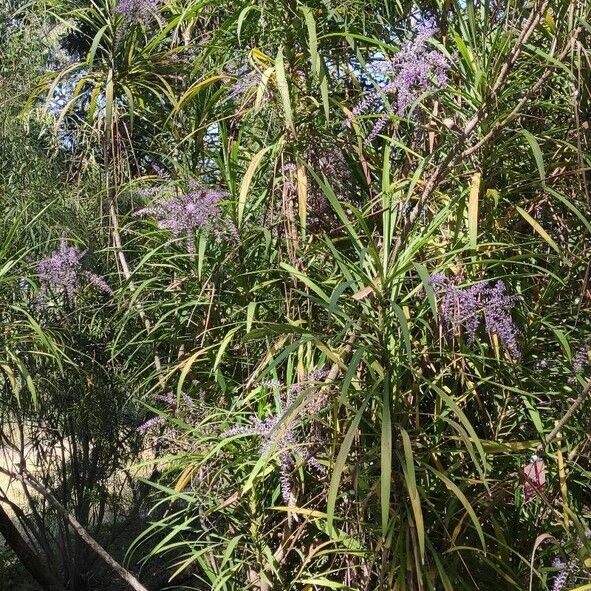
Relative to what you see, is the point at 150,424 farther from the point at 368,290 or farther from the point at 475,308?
the point at 475,308

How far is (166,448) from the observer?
337 cm

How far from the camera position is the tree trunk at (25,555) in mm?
4031

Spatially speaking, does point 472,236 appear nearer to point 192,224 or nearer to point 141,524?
point 192,224

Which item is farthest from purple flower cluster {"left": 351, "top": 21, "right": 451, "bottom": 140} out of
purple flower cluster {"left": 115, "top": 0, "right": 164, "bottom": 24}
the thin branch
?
the thin branch

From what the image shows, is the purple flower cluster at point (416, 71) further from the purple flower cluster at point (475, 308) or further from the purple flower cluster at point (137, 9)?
the purple flower cluster at point (137, 9)

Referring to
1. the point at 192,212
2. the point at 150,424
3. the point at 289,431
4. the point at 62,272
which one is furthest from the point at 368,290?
the point at 62,272

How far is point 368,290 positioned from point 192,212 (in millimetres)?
761

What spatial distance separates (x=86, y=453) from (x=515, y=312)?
9.60 ft

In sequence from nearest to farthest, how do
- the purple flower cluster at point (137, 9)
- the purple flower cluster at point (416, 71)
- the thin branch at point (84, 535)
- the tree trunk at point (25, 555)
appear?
the purple flower cluster at point (416, 71), the thin branch at point (84, 535), the purple flower cluster at point (137, 9), the tree trunk at point (25, 555)

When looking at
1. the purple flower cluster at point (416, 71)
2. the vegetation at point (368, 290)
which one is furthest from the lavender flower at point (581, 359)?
the purple flower cluster at point (416, 71)

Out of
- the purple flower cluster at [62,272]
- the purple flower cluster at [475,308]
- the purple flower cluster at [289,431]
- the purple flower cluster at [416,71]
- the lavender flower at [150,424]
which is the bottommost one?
the purple flower cluster at [289,431]

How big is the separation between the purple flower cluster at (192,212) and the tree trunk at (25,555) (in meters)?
1.87

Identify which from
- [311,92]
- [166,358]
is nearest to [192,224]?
[311,92]

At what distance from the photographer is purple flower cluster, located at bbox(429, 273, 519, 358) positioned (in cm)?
223
